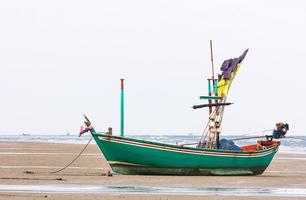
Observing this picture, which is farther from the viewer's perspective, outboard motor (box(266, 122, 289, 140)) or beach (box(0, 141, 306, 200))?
outboard motor (box(266, 122, 289, 140))

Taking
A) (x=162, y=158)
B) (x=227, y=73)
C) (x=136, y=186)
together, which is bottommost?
(x=136, y=186)

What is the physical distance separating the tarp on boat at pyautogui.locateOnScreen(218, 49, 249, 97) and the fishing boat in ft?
0.35

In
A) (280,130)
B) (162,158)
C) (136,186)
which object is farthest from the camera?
(280,130)

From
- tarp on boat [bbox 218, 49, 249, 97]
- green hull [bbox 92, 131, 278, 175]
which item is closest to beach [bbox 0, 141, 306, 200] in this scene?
green hull [bbox 92, 131, 278, 175]

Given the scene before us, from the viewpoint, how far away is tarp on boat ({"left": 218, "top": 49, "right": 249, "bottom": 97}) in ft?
103

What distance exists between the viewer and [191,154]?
2839cm

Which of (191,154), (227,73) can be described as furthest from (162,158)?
(227,73)

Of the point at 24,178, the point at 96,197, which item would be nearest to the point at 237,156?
the point at 24,178

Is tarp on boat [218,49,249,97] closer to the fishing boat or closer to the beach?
the fishing boat

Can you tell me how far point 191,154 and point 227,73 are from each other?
4.63 meters

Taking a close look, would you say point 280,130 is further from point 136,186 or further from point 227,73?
point 136,186

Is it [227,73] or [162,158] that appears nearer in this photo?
[162,158]

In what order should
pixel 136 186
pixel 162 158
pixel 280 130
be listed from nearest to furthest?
pixel 136 186
pixel 162 158
pixel 280 130

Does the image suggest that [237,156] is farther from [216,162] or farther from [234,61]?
[234,61]
